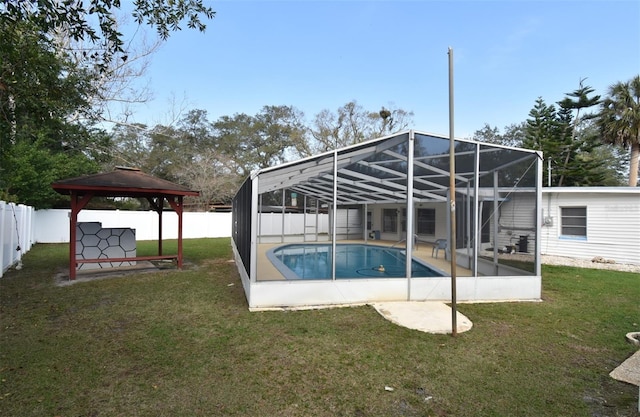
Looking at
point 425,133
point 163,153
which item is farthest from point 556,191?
point 163,153

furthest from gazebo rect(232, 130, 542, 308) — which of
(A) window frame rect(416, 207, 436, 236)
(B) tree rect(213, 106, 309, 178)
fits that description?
(B) tree rect(213, 106, 309, 178)

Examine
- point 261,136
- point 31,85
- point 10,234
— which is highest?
point 261,136

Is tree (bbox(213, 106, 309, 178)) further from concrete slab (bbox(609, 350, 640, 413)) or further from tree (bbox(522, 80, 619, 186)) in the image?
concrete slab (bbox(609, 350, 640, 413))

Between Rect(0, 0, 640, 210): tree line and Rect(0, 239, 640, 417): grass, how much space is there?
3.60m

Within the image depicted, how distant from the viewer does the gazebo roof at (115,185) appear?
735 centimetres

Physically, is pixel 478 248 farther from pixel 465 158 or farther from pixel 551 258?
pixel 551 258

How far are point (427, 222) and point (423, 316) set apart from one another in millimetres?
10989

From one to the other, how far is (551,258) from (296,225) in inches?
441

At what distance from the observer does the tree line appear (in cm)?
461

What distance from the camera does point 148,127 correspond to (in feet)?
49.5

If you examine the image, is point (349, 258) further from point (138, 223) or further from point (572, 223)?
point (138, 223)

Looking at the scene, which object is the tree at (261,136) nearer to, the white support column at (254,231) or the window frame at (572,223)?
the window frame at (572,223)

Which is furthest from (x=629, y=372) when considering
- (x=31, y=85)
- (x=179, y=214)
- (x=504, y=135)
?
(x=504, y=135)

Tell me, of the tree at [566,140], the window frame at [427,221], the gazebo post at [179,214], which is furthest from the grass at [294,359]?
the tree at [566,140]
